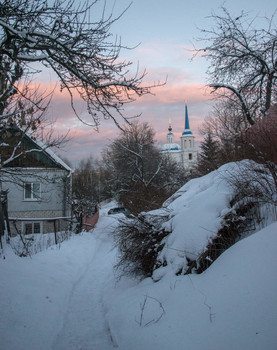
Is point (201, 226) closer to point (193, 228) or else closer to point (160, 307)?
point (193, 228)

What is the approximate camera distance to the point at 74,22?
4.33 m

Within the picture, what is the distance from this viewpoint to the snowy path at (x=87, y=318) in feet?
11.3

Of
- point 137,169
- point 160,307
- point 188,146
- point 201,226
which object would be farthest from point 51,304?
point 188,146

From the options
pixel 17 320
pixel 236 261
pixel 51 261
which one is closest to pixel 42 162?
pixel 51 261

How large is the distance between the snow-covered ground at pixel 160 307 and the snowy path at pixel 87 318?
0.01 m

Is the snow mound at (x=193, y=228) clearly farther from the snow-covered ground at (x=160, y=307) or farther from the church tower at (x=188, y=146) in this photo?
the church tower at (x=188, y=146)

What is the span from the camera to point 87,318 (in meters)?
4.25

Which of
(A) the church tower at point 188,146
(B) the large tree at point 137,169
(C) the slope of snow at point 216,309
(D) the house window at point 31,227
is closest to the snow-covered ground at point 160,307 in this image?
(C) the slope of snow at point 216,309

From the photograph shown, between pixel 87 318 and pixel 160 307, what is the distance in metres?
1.41

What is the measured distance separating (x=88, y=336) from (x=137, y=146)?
2252 centimetres

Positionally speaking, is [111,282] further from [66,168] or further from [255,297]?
[66,168]

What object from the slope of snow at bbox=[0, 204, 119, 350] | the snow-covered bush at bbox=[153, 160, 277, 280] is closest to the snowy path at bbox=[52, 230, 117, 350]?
the slope of snow at bbox=[0, 204, 119, 350]

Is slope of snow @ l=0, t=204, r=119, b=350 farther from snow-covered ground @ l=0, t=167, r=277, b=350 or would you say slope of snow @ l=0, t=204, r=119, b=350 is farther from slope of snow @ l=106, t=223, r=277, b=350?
slope of snow @ l=106, t=223, r=277, b=350

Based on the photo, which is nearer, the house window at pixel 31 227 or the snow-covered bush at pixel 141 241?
the snow-covered bush at pixel 141 241
